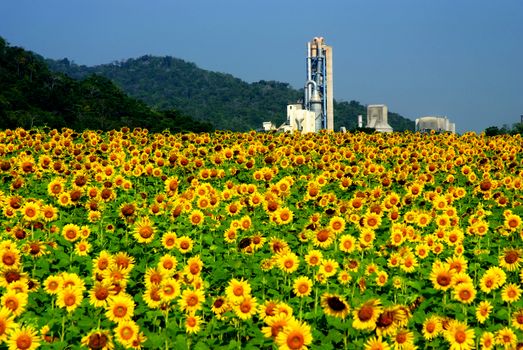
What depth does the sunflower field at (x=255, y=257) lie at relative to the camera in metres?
5.57

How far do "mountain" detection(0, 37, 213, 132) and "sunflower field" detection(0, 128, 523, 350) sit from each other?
16447 millimetres

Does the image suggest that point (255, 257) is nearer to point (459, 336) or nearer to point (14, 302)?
point (14, 302)

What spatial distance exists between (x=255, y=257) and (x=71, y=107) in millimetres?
31438

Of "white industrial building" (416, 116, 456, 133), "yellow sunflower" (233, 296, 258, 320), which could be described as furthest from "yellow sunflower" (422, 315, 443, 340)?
"white industrial building" (416, 116, 456, 133)

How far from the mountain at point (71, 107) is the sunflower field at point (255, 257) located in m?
16.4

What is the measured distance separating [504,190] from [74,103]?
3038 cm

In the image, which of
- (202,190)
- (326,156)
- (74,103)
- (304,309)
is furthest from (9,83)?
(304,309)

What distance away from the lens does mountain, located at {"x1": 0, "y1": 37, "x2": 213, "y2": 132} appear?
3186cm

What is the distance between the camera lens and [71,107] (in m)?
37.3

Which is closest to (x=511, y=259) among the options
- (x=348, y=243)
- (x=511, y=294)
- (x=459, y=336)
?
(x=511, y=294)

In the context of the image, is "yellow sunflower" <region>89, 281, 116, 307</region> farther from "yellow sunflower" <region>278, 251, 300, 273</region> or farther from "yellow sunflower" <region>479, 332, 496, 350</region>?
"yellow sunflower" <region>479, 332, 496, 350</region>

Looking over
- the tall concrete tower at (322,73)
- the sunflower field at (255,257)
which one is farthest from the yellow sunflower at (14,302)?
the tall concrete tower at (322,73)

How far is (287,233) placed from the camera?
9531 millimetres

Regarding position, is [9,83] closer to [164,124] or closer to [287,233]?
[164,124]
